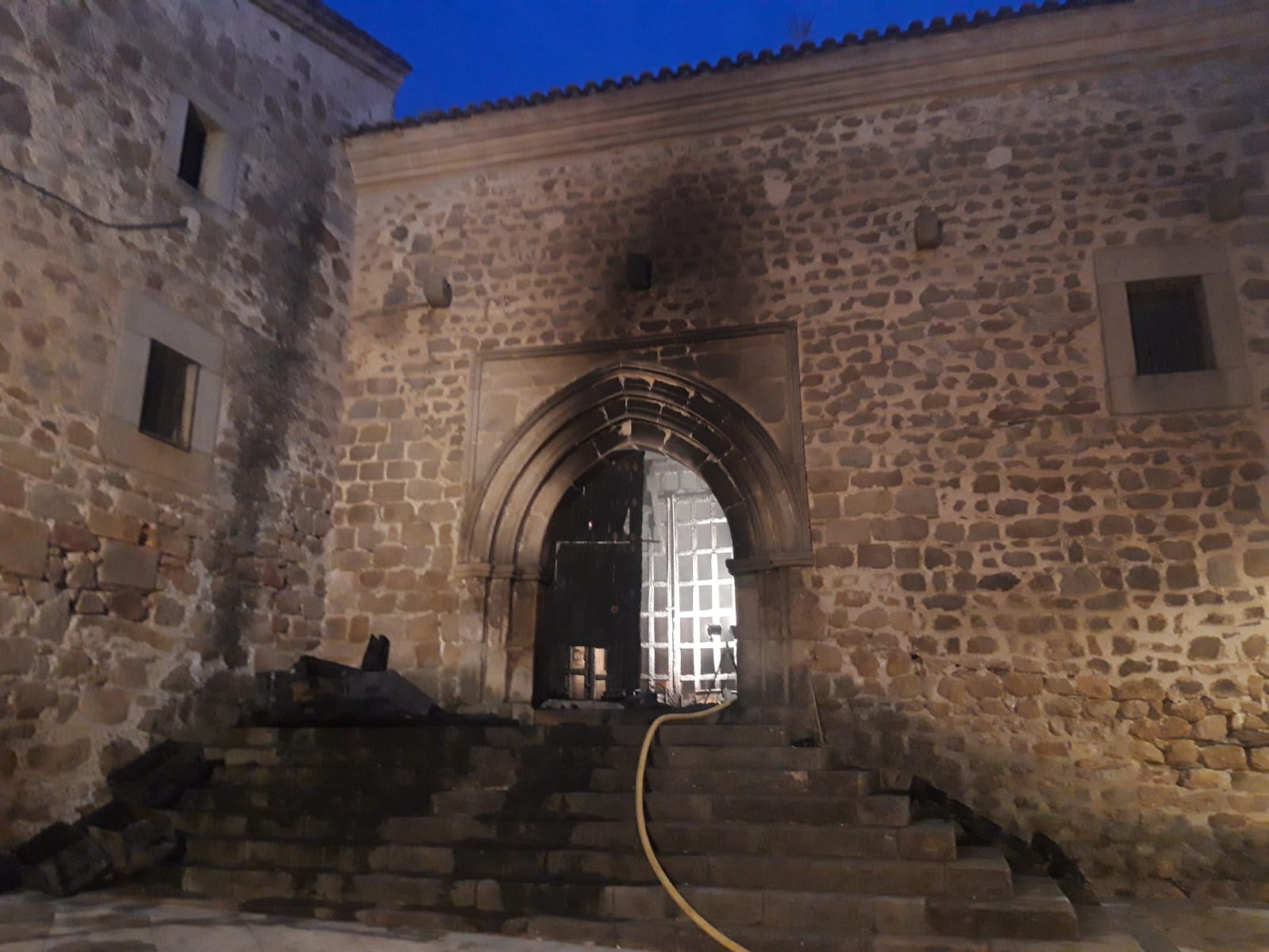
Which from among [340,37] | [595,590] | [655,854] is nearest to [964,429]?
[595,590]

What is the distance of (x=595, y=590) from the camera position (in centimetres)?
829

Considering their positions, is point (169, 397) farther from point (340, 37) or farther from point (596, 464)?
point (340, 37)

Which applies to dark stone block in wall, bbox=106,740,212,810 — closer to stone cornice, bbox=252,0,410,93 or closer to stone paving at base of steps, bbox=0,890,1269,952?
stone paving at base of steps, bbox=0,890,1269,952

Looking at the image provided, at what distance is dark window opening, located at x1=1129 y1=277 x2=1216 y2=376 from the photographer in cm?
657

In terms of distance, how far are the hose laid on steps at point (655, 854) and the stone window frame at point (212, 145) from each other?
5299 millimetres

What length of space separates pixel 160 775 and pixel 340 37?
6.69 meters

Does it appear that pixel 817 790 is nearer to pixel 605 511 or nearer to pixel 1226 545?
pixel 1226 545

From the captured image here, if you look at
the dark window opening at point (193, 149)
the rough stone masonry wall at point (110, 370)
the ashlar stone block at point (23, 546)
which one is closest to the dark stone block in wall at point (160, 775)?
the rough stone masonry wall at point (110, 370)

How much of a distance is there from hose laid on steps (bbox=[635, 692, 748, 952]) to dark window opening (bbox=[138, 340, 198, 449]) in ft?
13.2

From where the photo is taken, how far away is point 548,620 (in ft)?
25.9

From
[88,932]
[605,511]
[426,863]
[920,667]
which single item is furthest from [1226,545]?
[88,932]

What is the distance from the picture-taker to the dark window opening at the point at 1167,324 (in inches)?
259

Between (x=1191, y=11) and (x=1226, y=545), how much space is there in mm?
4043

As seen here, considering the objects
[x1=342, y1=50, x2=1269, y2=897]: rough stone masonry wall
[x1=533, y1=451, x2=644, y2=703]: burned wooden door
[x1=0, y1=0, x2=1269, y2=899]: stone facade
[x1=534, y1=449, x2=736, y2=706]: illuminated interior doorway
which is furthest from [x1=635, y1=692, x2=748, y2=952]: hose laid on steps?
[x1=533, y1=451, x2=644, y2=703]: burned wooden door
